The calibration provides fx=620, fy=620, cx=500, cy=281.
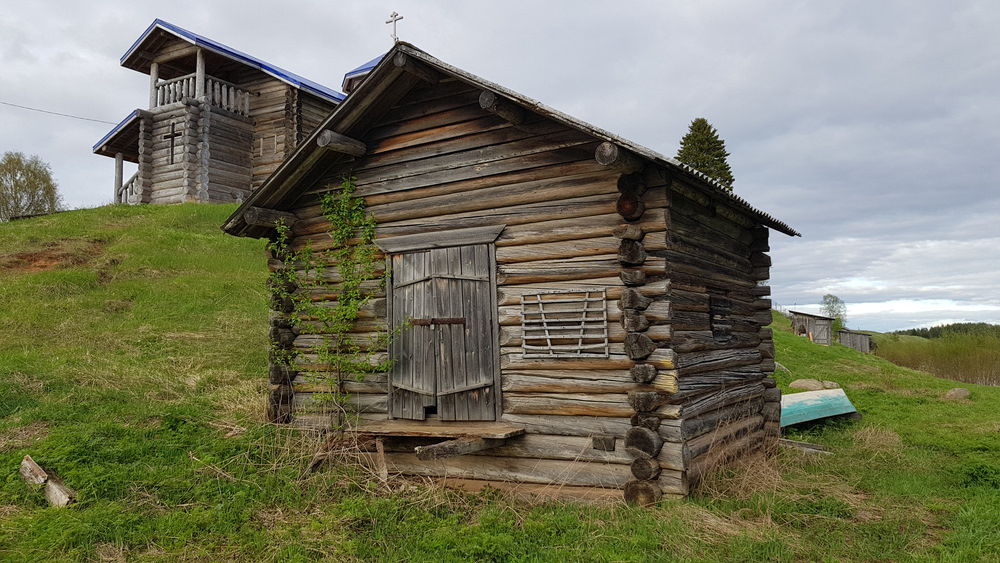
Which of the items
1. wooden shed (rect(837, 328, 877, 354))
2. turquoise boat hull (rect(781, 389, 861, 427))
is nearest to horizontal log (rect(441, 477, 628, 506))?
turquoise boat hull (rect(781, 389, 861, 427))

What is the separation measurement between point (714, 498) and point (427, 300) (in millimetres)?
4202

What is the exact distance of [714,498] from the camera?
6816 mm

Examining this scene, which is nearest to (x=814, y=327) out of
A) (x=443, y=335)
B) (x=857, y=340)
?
(x=857, y=340)

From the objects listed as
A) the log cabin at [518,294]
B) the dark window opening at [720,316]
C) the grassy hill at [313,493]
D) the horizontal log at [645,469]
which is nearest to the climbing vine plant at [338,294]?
the log cabin at [518,294]

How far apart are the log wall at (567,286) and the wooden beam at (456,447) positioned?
19.4 inches

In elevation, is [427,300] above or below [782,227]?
below

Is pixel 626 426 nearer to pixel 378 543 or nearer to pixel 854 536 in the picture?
pixel 854 536

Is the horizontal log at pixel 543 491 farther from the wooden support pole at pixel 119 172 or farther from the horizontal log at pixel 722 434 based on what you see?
the wooden support pole at pixel 119 172

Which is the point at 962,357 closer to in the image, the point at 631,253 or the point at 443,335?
the point at 631,253

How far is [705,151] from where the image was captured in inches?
1249

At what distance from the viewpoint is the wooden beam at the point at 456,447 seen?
6.84 meters

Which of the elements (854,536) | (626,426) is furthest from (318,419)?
(854,536)

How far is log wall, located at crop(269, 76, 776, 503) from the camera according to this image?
6895 millimetres

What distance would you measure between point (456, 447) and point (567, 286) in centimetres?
226
